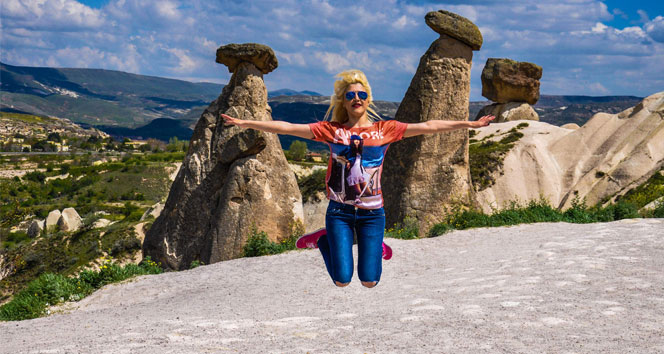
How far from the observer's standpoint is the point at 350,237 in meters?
5.59

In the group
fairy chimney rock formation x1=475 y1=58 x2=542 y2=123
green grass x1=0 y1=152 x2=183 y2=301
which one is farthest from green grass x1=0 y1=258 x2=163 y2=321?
fairy chimney rock formation x1=475 y1=58 x2=542 y2=123

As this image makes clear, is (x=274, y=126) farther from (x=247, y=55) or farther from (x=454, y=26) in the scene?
(x=247, y=55)

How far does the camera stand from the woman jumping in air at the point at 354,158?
17.3ft

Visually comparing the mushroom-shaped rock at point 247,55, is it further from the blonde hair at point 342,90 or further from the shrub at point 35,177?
the shrub at point 35,177

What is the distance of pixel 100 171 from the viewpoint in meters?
88.6

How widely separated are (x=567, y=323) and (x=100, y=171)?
89525mm

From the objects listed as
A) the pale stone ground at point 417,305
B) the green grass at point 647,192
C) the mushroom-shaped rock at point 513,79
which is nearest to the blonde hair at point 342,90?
the pale stone ground at point 417,305

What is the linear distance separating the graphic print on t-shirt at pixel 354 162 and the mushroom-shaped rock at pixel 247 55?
1268 cm

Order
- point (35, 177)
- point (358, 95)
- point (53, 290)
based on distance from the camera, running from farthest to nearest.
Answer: point (35, 177) < point (53, 290) < point (358, 95)

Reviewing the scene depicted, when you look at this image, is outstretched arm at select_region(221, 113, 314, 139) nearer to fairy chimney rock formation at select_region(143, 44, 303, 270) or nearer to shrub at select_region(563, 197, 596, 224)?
fairy chimney rock formation at select_region(143, 44, 303, 270)

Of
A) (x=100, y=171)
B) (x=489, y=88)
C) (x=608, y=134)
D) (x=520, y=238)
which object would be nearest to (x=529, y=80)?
(x=489, y=88)

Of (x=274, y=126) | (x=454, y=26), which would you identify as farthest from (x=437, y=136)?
(x=274, y=126)

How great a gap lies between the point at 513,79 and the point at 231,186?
28.5m

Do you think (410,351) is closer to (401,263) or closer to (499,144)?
(401,263)
